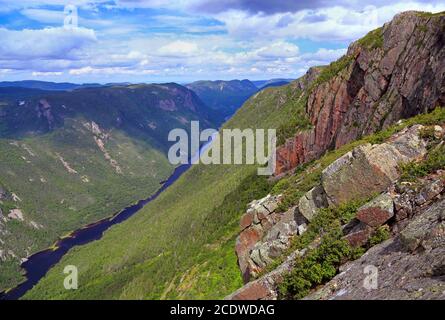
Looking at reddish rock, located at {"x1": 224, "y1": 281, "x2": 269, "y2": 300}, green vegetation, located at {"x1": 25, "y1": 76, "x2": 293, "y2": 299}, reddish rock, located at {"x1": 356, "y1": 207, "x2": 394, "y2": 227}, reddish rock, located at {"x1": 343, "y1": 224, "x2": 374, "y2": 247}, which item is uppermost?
reddish rock, located at {"x1": 356, "y1": 207, "x2": 394, "y2": 227}

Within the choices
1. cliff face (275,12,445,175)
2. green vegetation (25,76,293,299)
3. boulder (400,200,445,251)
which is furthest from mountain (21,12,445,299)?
green vegetation (25,76,293,299)

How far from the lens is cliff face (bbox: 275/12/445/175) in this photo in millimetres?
49938

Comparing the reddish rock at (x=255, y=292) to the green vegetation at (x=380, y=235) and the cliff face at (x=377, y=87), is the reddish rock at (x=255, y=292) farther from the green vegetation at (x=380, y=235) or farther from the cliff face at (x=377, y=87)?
the cliff face at (x=377, y=87)

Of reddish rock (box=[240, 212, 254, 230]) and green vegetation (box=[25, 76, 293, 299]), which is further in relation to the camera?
green vegetation (box=[25, 76, 293, 299])

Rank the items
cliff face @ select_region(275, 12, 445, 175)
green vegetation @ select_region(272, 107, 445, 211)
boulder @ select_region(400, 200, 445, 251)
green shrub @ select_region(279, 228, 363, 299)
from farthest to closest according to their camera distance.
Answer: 1. cliff face @ select_region(275, 12, 445, 175)
2. green vegetation @ select_region(272, 107, 445, 211)
3. green shrub @ select_region(279, 228, 363, 299)
4. boulder @ select_region(400, 200, 445, 251)

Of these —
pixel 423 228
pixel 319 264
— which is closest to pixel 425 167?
pixel 423 228

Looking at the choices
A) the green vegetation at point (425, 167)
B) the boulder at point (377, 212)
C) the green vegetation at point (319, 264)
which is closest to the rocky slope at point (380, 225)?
the boulder at point (377, 212)

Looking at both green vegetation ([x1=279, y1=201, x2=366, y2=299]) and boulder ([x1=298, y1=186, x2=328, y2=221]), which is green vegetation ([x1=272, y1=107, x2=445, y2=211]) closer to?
green vegetation ([x1=279, y1=201, x2=366, y2=299])

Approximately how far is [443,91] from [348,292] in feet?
101

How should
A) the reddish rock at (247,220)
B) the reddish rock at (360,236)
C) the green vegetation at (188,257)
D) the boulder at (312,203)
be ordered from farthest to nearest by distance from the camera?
the green vegetation at (188,257)
the reddish rock at (247,220)
the boulder at (312,203)
the reddish rock at (360,236)

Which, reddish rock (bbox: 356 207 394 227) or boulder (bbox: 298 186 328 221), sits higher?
reddish rock (bbox: 356 207 394 227)

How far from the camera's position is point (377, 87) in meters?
61.9

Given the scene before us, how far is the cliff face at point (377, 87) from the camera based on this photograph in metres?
49.9
